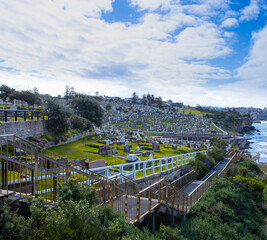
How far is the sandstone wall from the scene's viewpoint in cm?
1329

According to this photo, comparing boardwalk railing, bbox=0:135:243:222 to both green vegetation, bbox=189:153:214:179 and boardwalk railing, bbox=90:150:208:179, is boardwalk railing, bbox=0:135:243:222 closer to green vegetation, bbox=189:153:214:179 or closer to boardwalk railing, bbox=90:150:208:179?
boardwalk railing, bbox=90:150:208:179

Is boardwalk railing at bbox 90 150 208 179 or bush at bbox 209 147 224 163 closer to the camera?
boardwalk railing at bbox 90 150 208 179

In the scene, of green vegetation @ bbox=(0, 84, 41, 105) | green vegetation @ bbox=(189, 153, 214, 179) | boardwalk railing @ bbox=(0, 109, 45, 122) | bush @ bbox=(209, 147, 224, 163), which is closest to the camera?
green vegetation @ bbox=(189, 153, 214, 179)

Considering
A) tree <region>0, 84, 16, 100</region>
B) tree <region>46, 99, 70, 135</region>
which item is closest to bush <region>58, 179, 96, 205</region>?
Result: tree <region>46, 99, 70, 135</region>

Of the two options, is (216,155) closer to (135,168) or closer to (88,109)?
(135,168)

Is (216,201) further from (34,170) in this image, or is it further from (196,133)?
(196,133)

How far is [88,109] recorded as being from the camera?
94.1ft

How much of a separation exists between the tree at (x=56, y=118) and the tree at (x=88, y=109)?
983 centimetres

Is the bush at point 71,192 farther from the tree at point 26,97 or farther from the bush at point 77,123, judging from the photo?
the tree at point 26,97

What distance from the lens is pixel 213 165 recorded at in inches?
705

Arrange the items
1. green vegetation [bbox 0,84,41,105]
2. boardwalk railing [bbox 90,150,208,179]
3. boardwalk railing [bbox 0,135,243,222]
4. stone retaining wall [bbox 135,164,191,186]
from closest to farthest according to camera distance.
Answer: boardwalk railing [bbox 0,135,243,222]
boardwalk railing [bbox 90,150,208,179]
stone retaining wall [bbox 135,164,191,186]
green vegetation [bbox 0,84,41,105]

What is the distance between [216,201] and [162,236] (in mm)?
6152

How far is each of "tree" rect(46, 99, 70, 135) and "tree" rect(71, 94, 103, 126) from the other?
9830mm

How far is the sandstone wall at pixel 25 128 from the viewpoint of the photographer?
13.3m
